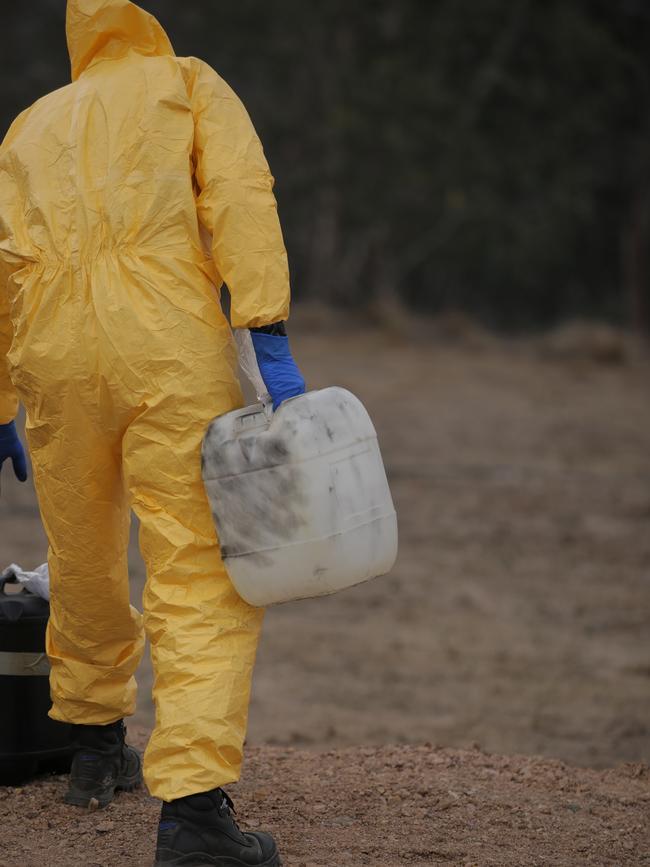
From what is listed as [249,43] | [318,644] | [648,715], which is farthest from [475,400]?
[249,43]

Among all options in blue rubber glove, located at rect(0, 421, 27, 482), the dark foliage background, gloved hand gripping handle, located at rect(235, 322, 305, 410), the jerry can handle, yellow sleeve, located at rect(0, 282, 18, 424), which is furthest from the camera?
the dark foliage background

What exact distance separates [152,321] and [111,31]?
759mm

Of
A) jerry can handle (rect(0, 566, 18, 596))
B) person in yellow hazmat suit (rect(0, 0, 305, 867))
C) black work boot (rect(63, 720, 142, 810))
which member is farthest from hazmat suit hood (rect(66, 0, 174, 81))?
black work boot (rect(63, 720, 142, 810))

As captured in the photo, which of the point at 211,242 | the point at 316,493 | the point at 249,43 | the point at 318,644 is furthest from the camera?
the point at 249,43

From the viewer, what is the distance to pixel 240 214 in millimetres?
2850

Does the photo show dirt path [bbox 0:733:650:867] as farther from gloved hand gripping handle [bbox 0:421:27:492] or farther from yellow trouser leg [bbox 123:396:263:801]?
gloved hand gripping handle [bbox 0:421:27:492]

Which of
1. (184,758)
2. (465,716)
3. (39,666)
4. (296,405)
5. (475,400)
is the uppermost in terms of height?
(296,405)

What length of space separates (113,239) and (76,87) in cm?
43

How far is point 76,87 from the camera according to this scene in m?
3.07

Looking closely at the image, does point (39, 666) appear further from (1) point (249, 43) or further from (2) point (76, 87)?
(1) point (249, 43)

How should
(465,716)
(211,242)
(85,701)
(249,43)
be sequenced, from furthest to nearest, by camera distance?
1. (249,43)
2. (465,716)
3. (85,701)
4. (211,242)

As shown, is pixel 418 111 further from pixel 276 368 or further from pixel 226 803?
pixel 226 803

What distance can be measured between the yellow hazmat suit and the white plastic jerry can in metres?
0.10

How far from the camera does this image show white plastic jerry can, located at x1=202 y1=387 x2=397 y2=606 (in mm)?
2748
